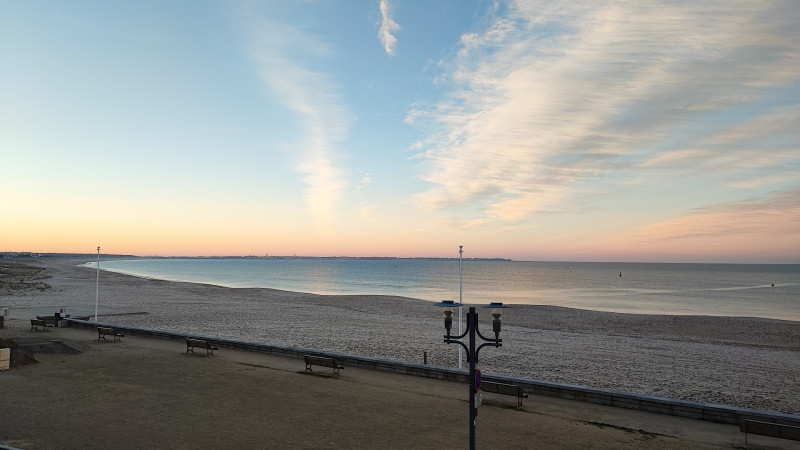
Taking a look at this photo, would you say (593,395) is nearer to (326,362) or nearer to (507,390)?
(507,390)

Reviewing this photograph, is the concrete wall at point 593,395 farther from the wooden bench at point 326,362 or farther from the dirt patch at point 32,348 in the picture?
the dirt patch at point 32,348

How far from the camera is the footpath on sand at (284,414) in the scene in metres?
10.0

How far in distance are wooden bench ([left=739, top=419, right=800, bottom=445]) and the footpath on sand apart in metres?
0.44

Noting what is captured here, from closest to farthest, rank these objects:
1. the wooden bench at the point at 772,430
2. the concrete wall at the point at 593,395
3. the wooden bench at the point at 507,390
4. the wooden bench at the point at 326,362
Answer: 1. the wooden bench at the point at 772,430
2. the concrete wall at the point at 593,395
3. the wooden bench at the point at 507,390
4. the wooden bench at the point at 326,362

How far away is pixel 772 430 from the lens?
9781 millimetres

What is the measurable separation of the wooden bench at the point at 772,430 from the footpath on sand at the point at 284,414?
17.3 inches

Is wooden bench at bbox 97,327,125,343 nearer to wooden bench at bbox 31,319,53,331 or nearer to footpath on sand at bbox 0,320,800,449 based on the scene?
wooden bench at bbox 31,319,53,331

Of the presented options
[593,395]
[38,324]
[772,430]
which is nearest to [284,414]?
[593,395]

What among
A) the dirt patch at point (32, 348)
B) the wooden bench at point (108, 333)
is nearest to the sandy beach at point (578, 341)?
the wooden bench at point (108, 333)

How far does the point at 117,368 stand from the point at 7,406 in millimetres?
4415

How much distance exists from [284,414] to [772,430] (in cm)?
1003

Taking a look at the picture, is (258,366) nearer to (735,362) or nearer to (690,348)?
(735,362)

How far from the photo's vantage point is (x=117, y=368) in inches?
632

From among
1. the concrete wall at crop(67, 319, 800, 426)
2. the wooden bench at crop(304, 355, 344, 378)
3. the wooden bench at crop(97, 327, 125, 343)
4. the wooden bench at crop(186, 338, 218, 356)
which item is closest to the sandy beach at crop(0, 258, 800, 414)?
the concrete wall at crop(67, 319, 800, 426)
